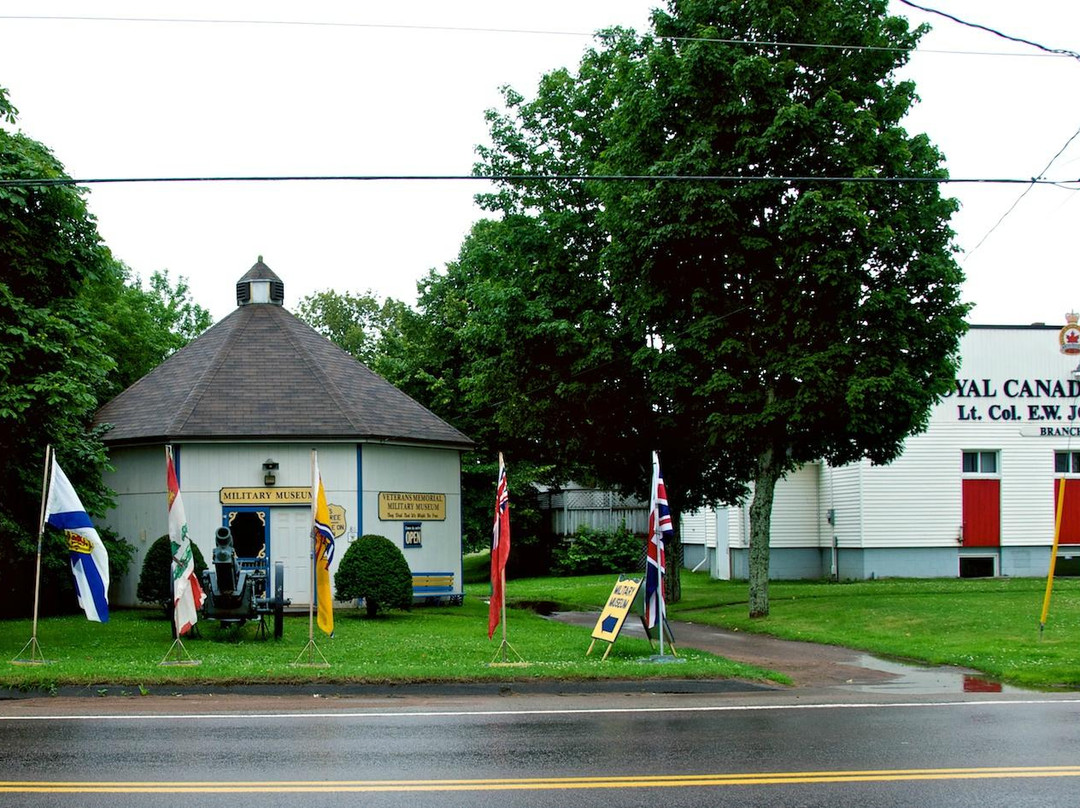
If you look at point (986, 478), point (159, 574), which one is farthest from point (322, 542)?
point (986, 478)

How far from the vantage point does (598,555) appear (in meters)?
48.0

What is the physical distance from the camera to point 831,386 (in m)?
23.1

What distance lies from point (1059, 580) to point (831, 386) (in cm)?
1513

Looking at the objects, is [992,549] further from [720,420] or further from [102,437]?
[102,437]

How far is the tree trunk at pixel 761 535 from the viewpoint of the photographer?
83.7 ft

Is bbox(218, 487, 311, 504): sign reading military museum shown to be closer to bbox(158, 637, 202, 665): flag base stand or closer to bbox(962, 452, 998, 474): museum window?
bbox(158, 637, 202, 665): flag base stand

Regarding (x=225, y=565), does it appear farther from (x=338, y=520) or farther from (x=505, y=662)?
(x=338, y=520)

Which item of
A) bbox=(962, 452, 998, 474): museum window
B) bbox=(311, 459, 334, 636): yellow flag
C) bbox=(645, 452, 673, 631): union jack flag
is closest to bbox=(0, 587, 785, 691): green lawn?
bbox=(311, 459, 334, 636): yellow flag

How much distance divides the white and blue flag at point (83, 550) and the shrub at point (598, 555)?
32.0 metres

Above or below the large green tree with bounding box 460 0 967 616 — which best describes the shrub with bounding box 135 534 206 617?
below

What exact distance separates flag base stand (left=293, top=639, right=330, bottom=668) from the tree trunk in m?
10.9

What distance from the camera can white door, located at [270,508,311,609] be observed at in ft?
88.7

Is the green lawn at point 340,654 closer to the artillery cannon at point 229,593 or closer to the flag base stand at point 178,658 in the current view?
the flag base stand at point 178,658

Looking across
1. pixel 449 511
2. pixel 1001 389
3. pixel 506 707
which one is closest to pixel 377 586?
pixel 449 511
